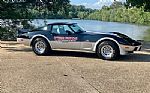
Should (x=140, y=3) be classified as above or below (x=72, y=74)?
above

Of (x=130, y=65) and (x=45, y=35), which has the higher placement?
(x=45, y=35)

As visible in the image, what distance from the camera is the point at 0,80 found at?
24.3 ft

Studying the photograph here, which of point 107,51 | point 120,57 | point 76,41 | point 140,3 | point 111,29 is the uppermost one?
point 140,3

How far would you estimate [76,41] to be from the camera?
435 inches

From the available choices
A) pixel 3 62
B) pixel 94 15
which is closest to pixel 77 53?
pixel 3 62

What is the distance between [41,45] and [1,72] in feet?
11.3

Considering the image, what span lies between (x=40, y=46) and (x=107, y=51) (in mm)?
2363

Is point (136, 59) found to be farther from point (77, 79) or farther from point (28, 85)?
point (28, 85)

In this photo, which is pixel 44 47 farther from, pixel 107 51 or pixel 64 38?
pixel 107 51

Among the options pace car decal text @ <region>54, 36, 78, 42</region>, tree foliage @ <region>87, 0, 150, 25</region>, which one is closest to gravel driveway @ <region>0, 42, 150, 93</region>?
pace car decal text @ <region>54, 36, 78, 42</region>

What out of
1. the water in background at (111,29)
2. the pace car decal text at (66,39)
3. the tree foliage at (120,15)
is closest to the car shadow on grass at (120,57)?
the pace car decal text at (66,39)

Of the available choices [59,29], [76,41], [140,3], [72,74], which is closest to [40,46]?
[59,29]

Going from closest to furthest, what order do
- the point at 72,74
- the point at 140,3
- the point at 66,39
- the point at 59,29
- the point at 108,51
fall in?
the point at 72,74 < the point at 108,51 < the point at 66,39 < the point at 59,29 < the point at 140,3

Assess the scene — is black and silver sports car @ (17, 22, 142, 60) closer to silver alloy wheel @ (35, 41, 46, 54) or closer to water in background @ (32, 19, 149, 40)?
silver alloy wheel @ (35, 41, 46, 54)
